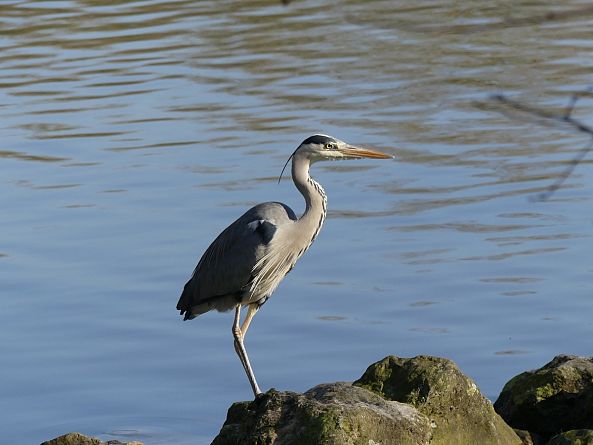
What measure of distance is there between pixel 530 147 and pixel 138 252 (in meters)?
4.64

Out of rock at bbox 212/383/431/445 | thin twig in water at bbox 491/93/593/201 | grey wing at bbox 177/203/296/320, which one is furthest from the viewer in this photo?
grey wing at bbox 177/203/296/320

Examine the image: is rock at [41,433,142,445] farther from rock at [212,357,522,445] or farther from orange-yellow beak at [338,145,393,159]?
orange-yellow beak at [338,145,393,159]

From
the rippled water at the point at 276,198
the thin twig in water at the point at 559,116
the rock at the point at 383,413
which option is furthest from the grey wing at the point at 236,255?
the thin twig in water at the point at 559,116

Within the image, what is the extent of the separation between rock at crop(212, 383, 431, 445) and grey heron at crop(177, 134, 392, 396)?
5.60ft

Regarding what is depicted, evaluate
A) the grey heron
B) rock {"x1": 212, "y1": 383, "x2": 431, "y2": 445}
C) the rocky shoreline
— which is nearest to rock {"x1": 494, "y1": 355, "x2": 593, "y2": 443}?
the rocky shoreline

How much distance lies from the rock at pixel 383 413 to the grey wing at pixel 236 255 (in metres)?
1.57

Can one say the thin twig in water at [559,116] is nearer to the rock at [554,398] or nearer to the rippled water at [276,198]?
the rippled water at [276,198]

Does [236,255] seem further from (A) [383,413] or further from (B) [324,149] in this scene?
(A) [383,413]

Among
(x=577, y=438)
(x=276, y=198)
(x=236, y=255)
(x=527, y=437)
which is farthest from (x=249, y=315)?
(x=276, y=198)

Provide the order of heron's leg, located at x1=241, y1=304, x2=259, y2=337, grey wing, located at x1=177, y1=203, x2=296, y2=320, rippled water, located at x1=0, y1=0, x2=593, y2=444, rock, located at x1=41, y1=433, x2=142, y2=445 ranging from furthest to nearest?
rippled water, located at x1=0, y1=0, x2=593, y2=444, heron's leg, located at x1=241, y1=304, x2=259, y2=337, grey wing, located at x1=177, y1=203, x2=296, y2=320, rock, located at x1=41, y1=433, x2=142, y2=445

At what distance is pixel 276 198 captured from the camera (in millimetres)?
11398

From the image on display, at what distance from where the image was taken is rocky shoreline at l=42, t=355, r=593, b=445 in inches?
212

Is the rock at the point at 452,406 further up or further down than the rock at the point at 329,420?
further down

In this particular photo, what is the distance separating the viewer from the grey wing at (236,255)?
7.59 metres
